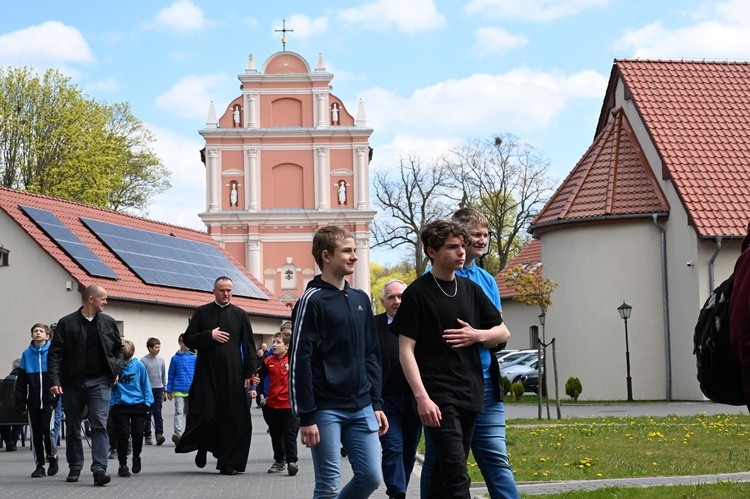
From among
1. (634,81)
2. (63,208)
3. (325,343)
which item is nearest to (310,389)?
(325,343)

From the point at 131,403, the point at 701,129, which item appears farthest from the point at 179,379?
the point at 701,129

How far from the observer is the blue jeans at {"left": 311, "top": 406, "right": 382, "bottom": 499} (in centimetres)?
683


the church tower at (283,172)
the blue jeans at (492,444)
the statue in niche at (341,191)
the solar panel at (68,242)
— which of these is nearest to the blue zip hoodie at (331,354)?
the blue jeans at (492,444)

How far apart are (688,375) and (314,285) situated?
24.5 metres

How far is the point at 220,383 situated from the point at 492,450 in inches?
239

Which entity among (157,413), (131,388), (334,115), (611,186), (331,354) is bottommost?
(157,413)

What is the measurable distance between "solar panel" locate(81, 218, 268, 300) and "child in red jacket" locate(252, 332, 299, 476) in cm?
2124

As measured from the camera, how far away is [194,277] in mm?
38875

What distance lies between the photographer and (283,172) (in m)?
71.2

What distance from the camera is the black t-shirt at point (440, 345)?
22.6 feet

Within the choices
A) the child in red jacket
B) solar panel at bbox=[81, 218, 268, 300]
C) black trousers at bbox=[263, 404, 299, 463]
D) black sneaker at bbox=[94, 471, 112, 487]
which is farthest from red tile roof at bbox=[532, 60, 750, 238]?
black sneaker at bbox=[94, 471, 112, 487]

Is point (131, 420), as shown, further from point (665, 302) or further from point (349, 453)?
point (665, 302)

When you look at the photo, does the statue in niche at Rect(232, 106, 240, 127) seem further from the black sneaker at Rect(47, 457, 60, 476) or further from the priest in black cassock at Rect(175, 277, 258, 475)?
the priest in black cassock at Rect(175, 277, 258, 475)

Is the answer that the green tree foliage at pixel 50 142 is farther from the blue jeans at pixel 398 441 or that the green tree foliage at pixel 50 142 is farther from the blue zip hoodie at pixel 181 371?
the blue jeans at pixel 398 441
